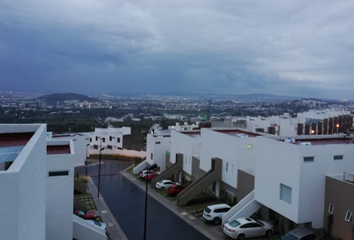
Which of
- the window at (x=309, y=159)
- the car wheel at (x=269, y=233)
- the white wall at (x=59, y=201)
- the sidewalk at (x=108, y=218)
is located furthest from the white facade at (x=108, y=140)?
the window at (x=309, y=159)

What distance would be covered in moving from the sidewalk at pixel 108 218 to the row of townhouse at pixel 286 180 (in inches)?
191

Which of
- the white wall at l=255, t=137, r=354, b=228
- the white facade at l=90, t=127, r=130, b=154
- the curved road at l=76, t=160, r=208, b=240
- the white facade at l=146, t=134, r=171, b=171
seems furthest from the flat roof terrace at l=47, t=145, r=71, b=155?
the white facade at l=90, t=127, r=130, b=154

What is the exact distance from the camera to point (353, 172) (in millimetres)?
15992

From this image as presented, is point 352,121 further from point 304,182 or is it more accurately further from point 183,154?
point 304,182

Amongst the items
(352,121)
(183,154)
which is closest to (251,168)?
(183,154)

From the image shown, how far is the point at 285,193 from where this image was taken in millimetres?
15531

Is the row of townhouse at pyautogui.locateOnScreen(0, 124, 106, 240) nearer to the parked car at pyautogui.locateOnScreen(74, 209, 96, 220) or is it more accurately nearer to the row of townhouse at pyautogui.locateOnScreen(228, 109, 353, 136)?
the parked car at pyautogui.locateOnScreen(74, 209, 96, 220)

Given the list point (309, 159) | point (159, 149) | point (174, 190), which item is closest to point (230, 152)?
point (174, 190)

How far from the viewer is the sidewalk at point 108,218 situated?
17230 millimetres

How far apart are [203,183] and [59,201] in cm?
1057

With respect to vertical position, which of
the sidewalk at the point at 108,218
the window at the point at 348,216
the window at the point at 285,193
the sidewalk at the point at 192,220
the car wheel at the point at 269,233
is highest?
the window at the point at 285,193

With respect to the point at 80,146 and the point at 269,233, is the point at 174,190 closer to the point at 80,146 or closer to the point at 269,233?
the point at 269,233

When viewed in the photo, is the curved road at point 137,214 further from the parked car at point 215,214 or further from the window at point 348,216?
the window at point 348,216

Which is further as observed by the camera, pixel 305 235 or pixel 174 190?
pixel 174 190
